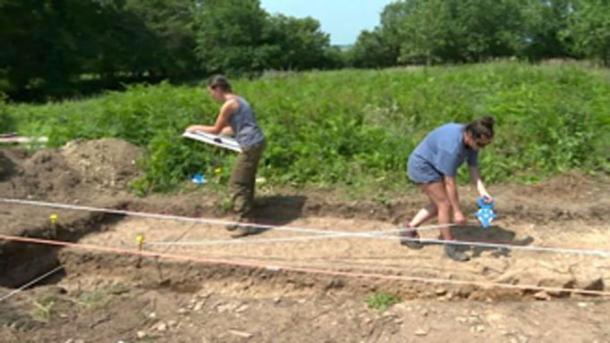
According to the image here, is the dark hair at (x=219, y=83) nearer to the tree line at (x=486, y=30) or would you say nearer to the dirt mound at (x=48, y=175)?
the dirt mound at (x=48, y=175)

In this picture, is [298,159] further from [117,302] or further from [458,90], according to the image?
[458,90]

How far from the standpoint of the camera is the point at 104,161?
26.7ft

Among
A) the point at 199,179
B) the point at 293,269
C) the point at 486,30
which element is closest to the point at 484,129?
the point at 293,269

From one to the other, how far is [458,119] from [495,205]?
102 inches

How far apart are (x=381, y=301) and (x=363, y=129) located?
3.86 meters

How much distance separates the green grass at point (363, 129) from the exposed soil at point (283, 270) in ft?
1.43

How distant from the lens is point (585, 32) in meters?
28.2

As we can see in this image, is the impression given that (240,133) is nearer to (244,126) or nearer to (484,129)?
(244,126)

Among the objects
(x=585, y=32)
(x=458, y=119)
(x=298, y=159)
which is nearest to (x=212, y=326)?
(x=298, y=159)

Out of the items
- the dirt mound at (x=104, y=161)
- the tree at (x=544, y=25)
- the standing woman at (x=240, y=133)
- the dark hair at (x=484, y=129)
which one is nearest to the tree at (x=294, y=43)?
the tree at (x=544, y=25)

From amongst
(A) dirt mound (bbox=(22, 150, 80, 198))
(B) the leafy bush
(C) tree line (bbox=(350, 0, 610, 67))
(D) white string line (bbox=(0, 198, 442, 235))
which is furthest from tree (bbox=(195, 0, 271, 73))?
(D) white string line (bbox=(0, 198, 442, 235))

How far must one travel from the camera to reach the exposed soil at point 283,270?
186 inches

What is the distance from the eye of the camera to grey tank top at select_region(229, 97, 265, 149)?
6.21 m

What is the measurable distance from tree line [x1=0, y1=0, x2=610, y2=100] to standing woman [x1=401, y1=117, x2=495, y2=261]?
26.2 m
